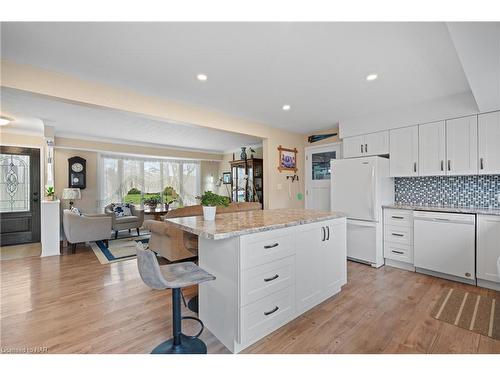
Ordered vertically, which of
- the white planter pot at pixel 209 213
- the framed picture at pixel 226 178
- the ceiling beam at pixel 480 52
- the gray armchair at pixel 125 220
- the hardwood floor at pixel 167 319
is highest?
the ceiling beam at pixel 480 52

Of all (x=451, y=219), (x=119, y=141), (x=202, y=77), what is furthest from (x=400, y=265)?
(x=119, y=141)

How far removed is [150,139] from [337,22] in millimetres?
5363

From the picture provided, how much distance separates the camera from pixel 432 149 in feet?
10.7

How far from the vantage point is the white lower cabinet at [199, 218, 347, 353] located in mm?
1672

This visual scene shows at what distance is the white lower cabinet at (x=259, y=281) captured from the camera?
1.67 metres

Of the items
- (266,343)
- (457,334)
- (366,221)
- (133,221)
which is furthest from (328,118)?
(133,221)

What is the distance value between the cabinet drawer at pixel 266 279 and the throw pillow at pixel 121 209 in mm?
5082

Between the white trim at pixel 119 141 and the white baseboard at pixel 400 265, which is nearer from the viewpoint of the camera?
the white baseboard at pixel 400 265

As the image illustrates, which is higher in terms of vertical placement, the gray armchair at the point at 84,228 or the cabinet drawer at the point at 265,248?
the cabinet drawer at the point at 265,248

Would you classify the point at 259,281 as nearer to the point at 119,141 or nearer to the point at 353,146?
the point at 353,146

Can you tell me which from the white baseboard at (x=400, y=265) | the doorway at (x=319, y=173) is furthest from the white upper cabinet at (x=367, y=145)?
the white baseboard at (x=400, y=265)

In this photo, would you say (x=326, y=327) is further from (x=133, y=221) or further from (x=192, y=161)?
(x=192, y=161)

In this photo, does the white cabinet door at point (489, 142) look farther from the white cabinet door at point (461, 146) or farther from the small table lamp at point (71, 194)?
the small table lamp at point (71, 194)

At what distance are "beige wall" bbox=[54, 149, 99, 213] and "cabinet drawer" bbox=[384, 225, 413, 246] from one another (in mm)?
6578
